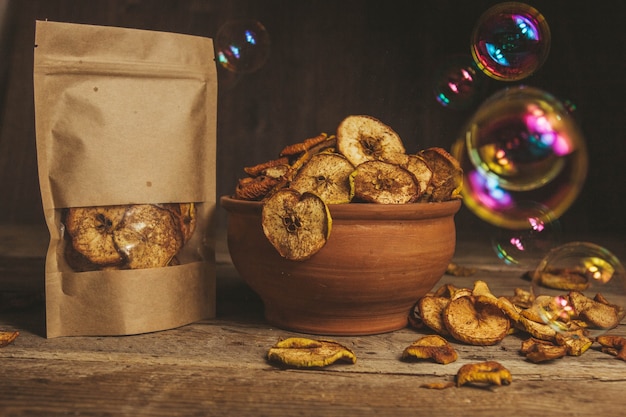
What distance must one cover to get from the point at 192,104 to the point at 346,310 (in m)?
0.47

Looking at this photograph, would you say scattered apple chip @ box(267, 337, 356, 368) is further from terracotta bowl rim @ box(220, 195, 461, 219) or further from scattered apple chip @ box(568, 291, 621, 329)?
scattered apple chip @ box(568, 291, 621, 329)

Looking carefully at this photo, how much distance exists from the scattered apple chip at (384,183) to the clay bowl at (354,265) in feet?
0.08

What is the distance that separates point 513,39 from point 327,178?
76 centimetres

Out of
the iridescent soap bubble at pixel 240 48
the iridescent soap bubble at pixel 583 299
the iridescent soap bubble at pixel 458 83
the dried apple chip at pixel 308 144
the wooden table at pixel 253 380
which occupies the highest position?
the iridescent soap bubble at pixel 240 48

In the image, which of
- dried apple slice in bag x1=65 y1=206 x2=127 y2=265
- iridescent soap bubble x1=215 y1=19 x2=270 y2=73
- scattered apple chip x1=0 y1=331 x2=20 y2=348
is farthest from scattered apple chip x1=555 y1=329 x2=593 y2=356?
iridescent soap bubble x1=215 y1=19 x2=270 y2=73

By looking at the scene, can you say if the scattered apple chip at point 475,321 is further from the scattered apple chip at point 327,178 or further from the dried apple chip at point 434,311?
the scattered apple chip at point 327,178

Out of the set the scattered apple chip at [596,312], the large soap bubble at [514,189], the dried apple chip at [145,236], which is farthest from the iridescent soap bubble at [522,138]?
the dried apple chip at [145,236]

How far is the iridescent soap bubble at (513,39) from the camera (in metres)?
1.66

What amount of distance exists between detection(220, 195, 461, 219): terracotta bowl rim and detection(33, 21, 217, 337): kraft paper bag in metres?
0.15

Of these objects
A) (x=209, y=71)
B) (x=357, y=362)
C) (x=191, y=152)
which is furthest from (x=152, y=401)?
(x=209, y=71)

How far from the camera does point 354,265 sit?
3.79ft

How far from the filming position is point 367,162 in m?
1.17

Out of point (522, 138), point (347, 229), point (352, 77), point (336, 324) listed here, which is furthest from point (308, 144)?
point (352, 77)

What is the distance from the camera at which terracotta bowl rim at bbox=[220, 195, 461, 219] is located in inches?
44.7
